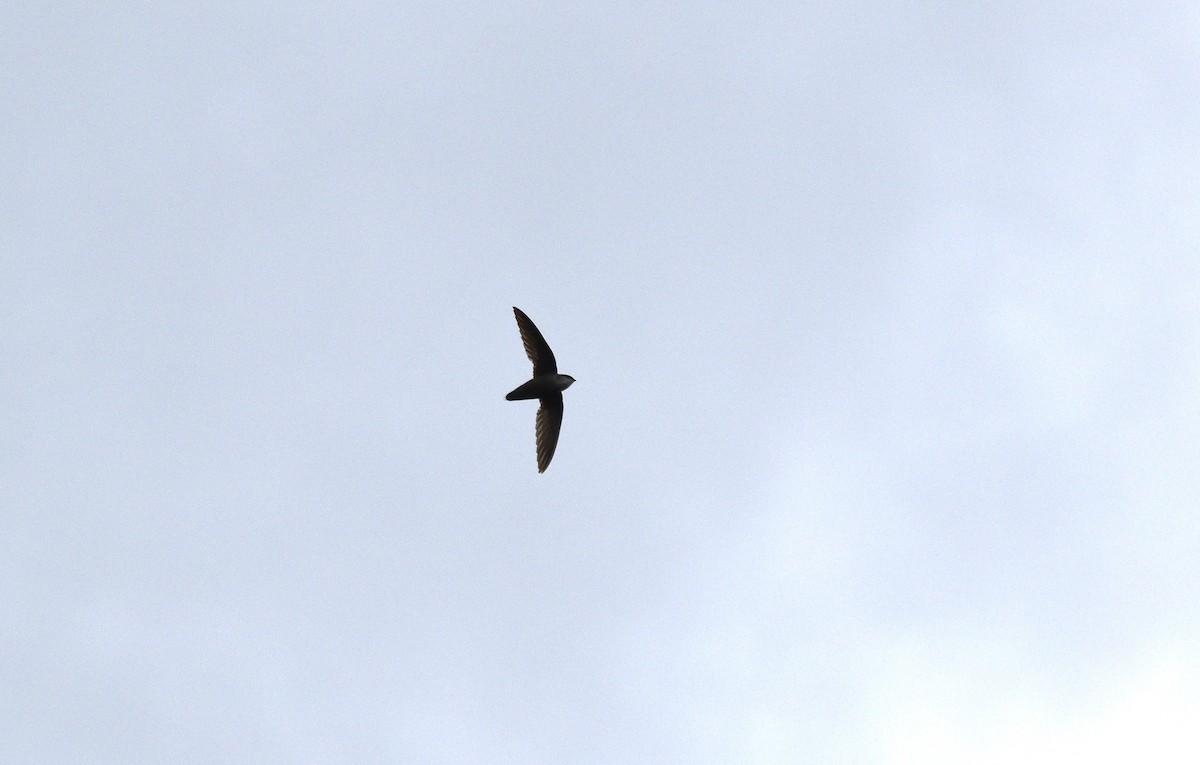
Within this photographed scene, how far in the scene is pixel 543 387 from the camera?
46.5 meters

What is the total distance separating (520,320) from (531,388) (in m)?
2.33

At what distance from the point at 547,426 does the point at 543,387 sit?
2.02 m

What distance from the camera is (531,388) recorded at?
152 feet

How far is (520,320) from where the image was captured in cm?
4678

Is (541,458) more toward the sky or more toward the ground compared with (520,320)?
more toward the ground

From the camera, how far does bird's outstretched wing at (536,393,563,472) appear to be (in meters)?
47.8

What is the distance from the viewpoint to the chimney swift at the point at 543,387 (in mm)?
46312

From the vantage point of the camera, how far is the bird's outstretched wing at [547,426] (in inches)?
1880

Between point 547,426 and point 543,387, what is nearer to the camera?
point 543,387

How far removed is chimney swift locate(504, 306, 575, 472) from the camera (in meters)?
46.3

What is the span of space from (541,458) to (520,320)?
473 centimetres

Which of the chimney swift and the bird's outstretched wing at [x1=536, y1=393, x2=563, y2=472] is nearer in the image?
the chimney swift

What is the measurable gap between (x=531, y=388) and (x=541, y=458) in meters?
2.85

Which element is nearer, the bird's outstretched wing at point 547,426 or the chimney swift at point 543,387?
the chimney swift at point 543,387
